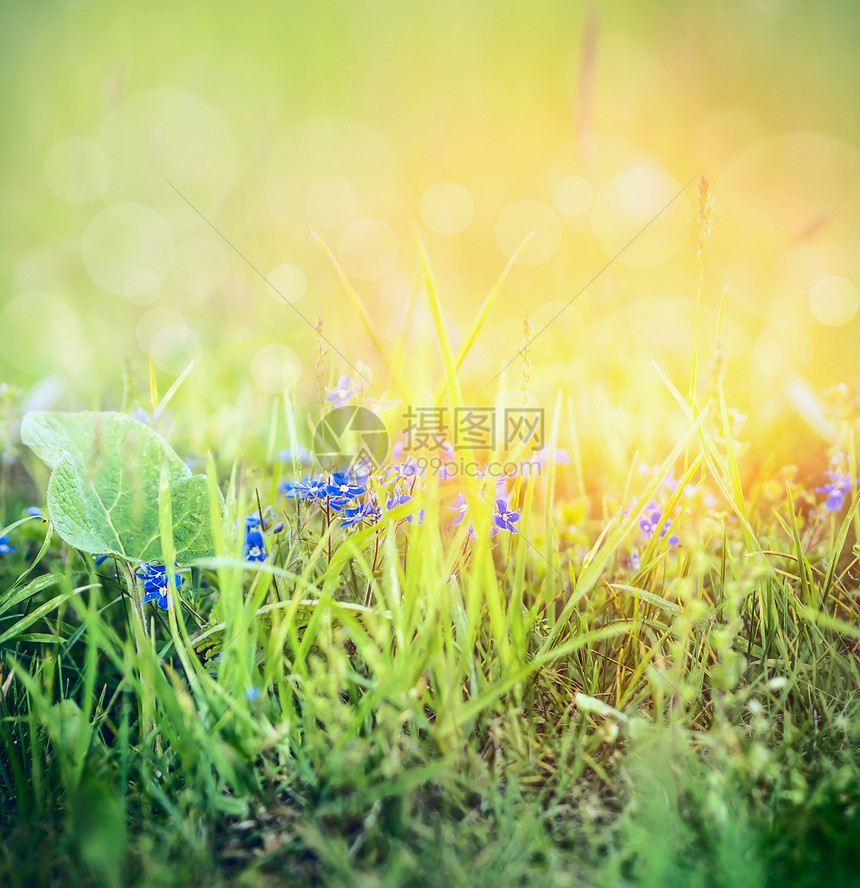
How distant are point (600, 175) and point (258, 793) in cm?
243

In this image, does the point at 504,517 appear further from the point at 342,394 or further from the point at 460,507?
the point at 342,394

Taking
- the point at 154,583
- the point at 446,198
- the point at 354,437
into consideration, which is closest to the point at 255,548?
the point at 154,583

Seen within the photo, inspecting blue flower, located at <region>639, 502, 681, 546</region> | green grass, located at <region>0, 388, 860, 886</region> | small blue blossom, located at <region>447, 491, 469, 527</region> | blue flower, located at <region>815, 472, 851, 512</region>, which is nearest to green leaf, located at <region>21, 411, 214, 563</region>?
green grass, located at <region>0, 388, 860, 886</region>

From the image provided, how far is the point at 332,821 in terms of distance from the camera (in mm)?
808

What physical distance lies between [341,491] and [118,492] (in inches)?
15.6

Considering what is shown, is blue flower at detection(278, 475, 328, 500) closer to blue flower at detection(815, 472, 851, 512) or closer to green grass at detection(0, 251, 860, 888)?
green grass at detection(0, 251, 860, 888)

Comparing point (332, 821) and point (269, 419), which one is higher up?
point (269, 419)

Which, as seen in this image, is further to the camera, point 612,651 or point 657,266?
point 657,266

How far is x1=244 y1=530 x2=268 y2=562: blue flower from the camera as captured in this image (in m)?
1.18

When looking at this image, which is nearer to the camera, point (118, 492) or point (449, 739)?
point (449, 739)

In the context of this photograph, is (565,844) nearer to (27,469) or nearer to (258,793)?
(258,793)

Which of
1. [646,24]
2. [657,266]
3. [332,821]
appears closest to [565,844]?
[332,821]

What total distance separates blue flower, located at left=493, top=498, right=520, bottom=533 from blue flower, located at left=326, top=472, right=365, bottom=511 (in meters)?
0.23

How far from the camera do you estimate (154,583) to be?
1.11m
